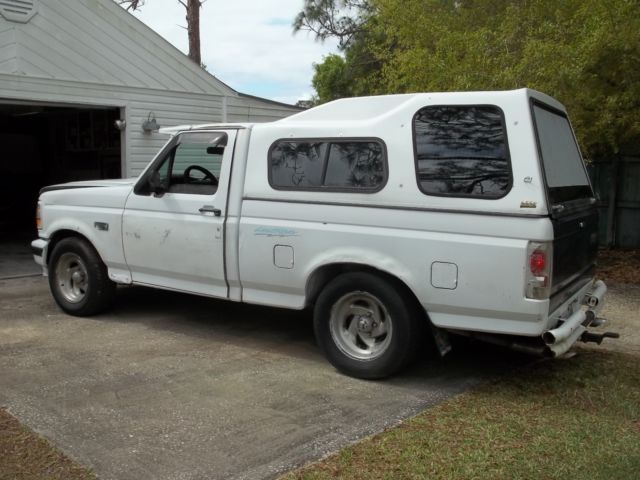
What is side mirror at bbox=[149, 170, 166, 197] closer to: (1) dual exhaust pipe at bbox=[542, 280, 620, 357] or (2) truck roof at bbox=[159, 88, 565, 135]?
(2) truck roof at bbox=[159, 88, 565, 135]

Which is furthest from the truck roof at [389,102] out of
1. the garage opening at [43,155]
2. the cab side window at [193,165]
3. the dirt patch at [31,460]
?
the garage opening at [43,155]

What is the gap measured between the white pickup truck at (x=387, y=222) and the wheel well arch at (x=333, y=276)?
12mm

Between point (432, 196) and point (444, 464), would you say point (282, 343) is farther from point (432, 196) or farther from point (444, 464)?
point (444, 464)

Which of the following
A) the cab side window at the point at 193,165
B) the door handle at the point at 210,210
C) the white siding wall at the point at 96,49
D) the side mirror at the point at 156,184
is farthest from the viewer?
the white siding wall at the point at 96,49

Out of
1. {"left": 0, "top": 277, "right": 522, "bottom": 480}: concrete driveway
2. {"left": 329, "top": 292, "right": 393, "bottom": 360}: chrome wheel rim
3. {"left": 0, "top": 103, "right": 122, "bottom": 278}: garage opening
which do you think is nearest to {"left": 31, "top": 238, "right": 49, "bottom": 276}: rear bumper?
{"left": 0, "top": 277, "right": 522, "bottom": 480}: concrete driveway

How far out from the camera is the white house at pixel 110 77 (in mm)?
9664

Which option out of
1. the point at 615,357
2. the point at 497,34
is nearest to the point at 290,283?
the point at 615,357

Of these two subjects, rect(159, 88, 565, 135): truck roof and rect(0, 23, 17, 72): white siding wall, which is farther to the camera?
rect(0, 23, 17, 72): white siding wall

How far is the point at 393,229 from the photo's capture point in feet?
15.2

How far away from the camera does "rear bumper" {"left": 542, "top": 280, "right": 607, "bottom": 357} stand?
4312 mm

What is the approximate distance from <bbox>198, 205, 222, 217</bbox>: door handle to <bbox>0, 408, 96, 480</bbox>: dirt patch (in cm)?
227

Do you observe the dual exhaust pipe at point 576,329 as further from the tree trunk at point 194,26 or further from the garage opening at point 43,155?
the tree trunk at point 194,26

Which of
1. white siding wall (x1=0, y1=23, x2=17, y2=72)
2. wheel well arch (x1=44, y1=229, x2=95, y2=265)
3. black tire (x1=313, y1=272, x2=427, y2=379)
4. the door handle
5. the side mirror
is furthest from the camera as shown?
white siding wall (x1=0, y1=23, x2=17, y2=72)

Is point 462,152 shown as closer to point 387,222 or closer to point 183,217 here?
point 387,222
